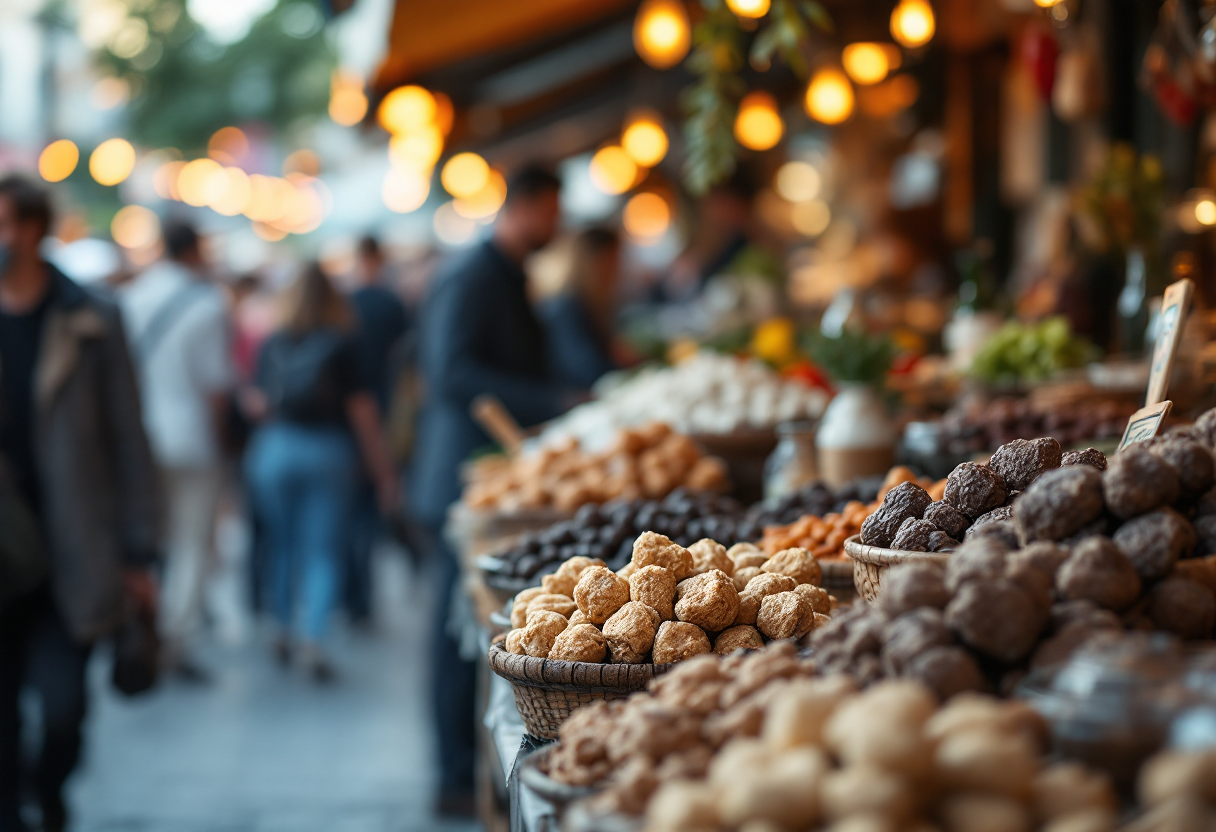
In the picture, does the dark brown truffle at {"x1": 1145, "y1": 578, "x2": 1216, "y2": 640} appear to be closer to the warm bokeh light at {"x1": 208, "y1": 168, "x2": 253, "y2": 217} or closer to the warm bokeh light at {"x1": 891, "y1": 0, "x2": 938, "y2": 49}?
the warm bokeh light at {"x1": 891, "y1": 0, "x2": 938, "y2": 49}

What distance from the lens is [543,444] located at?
161 inches

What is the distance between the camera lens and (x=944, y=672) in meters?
1.32

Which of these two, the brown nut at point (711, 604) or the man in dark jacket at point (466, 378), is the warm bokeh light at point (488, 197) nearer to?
the man in dark jacket at point (466, 378)

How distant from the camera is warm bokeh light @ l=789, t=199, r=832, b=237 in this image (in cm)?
1828

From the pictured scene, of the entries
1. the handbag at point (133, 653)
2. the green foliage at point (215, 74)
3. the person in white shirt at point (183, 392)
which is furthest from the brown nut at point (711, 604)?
the green foliage at point (215, 74)

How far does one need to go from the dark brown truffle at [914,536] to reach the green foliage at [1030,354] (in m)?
2.58

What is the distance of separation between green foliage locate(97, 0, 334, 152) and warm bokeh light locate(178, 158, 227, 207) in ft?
1.93

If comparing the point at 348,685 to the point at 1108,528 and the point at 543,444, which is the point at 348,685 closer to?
the point at 543,444

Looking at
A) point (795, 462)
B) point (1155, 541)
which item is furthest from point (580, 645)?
point (795, 462)

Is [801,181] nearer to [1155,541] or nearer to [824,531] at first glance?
[824,531]

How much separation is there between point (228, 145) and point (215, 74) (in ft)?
3.52

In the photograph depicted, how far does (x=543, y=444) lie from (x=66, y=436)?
152cm

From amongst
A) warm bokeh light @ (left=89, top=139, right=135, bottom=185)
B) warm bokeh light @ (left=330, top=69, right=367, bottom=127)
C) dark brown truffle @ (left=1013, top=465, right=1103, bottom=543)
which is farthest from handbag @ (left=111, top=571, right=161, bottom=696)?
warm bokeh light @ (left=89, top=139, right=135, bottom=185)

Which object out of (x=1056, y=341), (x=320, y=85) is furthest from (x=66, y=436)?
(x=320, y=85)
